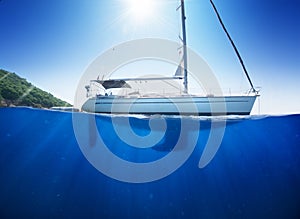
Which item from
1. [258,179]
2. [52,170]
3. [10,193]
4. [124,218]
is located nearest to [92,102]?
[52,170]

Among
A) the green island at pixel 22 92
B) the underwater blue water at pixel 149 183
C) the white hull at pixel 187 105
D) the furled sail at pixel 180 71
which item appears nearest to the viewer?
the underwater blue water at pixel 149 183

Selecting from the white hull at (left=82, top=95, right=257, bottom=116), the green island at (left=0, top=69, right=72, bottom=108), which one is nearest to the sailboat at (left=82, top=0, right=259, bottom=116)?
the white hull at (left=82, top=95, right=257, bottom=116)

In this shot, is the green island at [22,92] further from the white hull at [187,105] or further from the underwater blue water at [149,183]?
the white hull at [187,105]

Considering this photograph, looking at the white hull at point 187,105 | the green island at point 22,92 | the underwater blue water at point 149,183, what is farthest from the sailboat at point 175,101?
the green island at point 22,92

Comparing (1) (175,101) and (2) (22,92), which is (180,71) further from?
(2) (22,92)

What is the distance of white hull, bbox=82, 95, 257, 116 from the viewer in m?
10.8

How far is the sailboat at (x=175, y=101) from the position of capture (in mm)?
10797

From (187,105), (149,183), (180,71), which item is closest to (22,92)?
(180,71)

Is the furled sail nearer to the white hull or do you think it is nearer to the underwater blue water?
the white hull

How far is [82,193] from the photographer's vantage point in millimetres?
7047

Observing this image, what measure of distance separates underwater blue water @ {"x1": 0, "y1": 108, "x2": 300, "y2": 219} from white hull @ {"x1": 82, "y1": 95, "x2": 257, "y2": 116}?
1800 millimetres

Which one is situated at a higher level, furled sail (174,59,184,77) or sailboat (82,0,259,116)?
furled sail (174,59,184,77)

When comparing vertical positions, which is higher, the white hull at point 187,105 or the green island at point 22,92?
the green island at point 22,92

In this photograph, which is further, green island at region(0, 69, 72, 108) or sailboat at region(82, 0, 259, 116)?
green island at region(0, 69, 72, 108)
